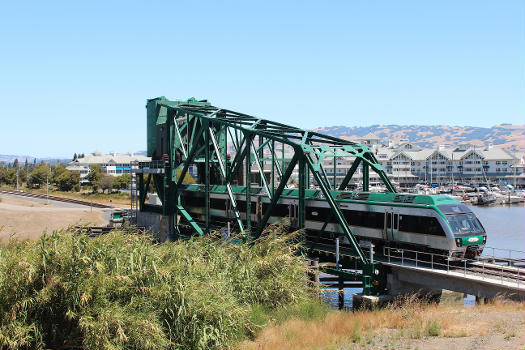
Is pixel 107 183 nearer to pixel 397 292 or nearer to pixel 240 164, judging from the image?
pixel 240 164

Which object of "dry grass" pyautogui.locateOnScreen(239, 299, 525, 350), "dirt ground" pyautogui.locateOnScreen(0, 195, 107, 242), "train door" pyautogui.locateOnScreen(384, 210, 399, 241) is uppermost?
"train door" pyautogui.locateOnScreen(384, 210, 399, 241)

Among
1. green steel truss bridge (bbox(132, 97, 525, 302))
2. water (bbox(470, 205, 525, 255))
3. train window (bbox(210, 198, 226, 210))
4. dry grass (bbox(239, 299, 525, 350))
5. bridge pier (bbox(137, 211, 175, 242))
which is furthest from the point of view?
water (bbox(470, 205, 525, 255))

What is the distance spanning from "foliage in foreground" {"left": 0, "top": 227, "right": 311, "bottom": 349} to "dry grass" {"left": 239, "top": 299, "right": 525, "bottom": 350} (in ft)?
4.73

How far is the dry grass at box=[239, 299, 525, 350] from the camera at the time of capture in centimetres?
1880

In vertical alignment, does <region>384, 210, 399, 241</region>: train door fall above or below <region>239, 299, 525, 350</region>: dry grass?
above

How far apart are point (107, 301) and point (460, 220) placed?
17323mm

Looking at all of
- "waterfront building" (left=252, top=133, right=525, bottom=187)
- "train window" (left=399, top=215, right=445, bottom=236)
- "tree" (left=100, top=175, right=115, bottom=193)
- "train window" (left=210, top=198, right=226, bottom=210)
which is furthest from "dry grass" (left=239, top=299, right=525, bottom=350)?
"waterfront building" (left=252, top=133, right=525, bottom=187)

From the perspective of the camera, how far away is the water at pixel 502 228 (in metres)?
55.2

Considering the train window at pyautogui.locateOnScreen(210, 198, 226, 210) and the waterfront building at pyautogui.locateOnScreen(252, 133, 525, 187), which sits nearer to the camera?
the train window at pyautogui.locateOnScreen(210, 198, 226, 210)

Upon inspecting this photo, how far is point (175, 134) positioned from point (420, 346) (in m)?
35.8

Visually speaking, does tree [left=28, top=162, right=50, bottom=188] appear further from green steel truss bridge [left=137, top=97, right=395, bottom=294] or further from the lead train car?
the lead train car

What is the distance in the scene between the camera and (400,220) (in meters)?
28.0

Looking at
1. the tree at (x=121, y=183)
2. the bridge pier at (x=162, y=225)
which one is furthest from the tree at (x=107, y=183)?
the bridge pier at (x=162, y=225)

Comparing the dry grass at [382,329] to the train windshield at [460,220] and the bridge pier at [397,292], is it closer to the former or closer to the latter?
the bridge pier at [397,292]
